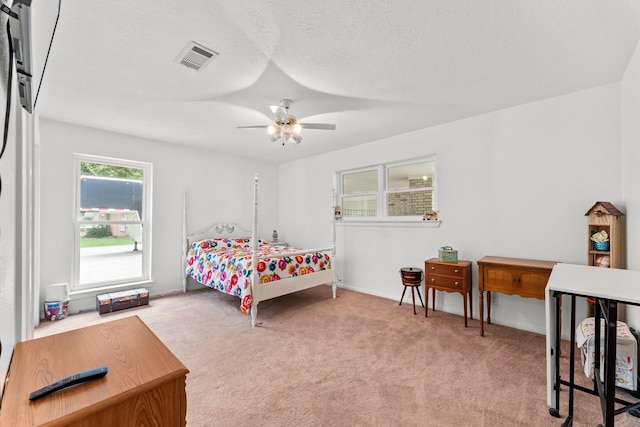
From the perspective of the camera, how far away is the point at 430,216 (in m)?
3.66

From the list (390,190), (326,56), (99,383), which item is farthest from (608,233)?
(99,383)

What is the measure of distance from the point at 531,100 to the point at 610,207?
1.24m

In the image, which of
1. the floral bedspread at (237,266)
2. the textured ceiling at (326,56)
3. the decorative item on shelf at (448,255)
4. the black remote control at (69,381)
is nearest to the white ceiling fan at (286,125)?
the textured ceiling at (326,56)

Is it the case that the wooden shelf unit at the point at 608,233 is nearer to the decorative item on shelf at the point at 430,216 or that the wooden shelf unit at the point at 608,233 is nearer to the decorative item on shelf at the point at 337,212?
the decorative item on shelf at the point at 430,216

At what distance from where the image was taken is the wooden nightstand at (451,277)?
2.98 metres

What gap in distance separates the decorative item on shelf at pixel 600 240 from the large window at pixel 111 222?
17.3 ft

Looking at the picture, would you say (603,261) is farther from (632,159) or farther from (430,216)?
(430,216)

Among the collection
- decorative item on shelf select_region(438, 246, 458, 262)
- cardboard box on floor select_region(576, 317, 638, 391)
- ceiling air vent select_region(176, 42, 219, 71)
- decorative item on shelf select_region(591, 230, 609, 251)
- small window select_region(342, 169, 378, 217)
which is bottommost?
cardboard box on floor select_region(576, 317, 638, 391)

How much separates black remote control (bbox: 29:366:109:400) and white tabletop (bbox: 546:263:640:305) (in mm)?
1962

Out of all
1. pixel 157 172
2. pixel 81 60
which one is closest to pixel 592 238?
pixel 81 60

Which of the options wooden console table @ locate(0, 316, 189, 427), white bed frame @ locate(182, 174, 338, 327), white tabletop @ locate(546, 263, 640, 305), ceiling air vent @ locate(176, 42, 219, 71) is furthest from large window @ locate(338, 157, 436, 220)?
wooden console table @ locate(0, 316, 189, 427)

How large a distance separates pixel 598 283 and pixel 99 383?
224 centimetres

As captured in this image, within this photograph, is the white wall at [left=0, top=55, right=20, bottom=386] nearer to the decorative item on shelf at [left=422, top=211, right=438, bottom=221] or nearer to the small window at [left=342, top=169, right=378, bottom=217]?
the decorative item on shelf at [left=422, top=211, right=438, bottom=221]

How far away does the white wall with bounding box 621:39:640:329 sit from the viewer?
2.04 m
